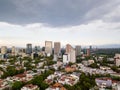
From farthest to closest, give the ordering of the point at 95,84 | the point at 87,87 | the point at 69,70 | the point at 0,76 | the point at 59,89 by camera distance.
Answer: the point at 69,70
the point at 0,76
the point at 95,84
the point at 87,87
the point at 59,89

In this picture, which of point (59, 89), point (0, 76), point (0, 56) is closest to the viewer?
point (59, 89)

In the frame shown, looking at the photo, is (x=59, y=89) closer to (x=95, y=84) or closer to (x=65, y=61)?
(x=95, y=84)

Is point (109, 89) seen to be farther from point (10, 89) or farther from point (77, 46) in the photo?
point (77, 46)

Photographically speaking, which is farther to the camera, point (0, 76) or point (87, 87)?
point (0, 76)

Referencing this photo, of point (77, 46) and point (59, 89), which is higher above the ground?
point (77, 46)

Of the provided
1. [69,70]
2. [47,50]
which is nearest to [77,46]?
[47,50]

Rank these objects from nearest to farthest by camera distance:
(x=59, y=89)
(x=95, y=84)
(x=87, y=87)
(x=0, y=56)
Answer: (x=59, y=89) → (x=87, y=87) → (x=95, y=84) → (x=0, y=56)

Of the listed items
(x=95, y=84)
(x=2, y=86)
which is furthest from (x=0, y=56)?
(x=95, y=84)

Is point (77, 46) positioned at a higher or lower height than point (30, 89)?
higher

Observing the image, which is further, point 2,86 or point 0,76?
point 0,76
